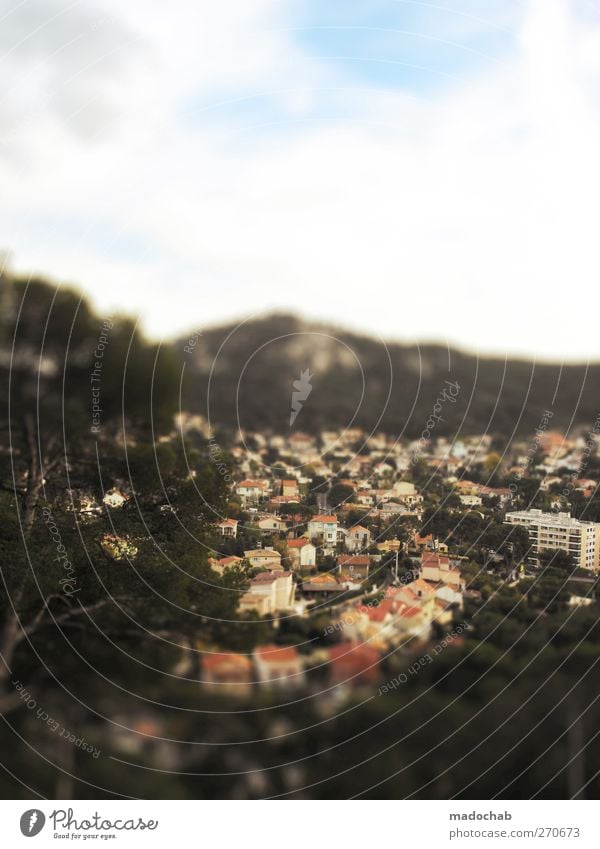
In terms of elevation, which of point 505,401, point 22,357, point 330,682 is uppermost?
point 505,401

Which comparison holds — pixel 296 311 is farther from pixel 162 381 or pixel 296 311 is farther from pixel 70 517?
pixel 70 517
